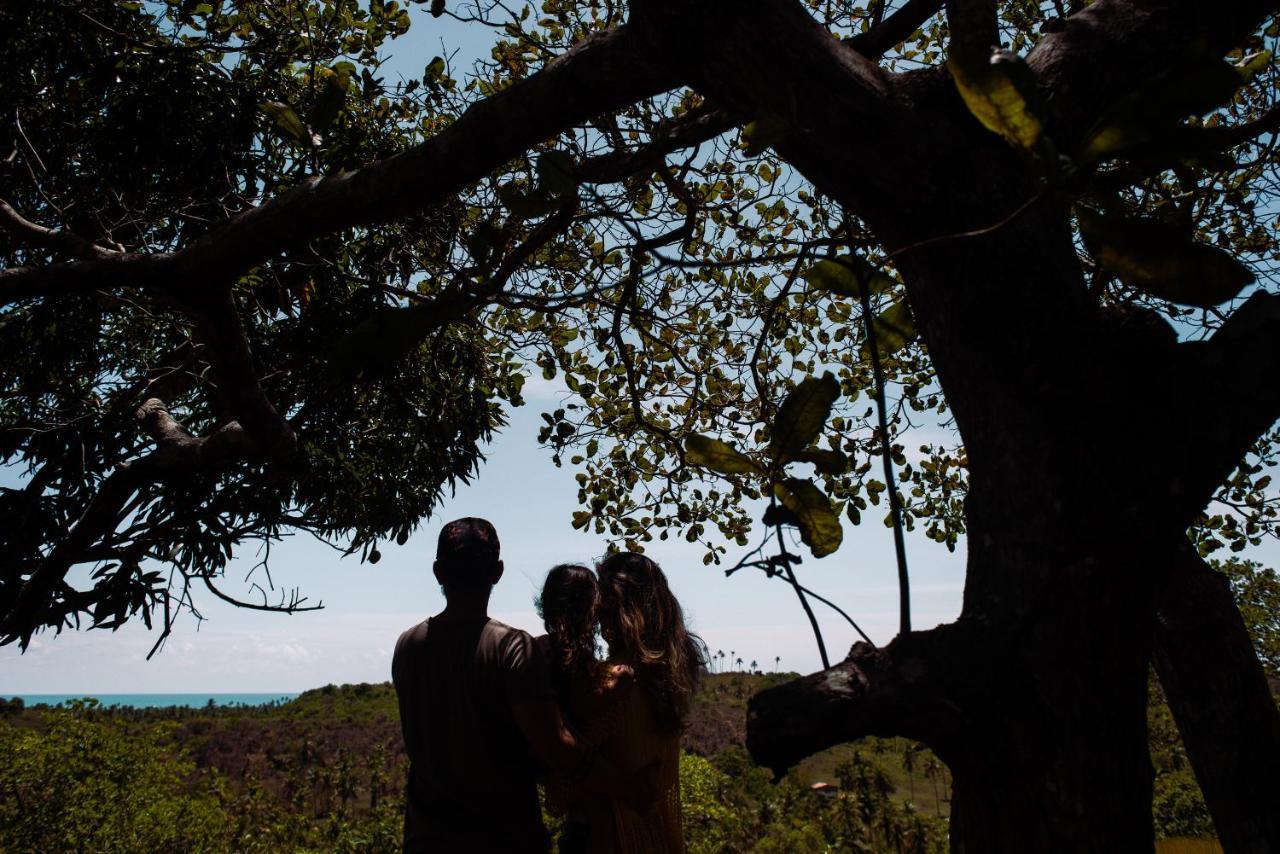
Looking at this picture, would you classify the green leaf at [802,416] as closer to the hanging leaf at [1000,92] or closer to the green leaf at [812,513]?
the green leaf at [812,513]

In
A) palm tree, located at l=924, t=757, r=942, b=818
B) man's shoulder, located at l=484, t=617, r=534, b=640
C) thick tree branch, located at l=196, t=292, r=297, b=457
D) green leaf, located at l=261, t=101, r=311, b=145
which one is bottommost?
palm tree, located at l=924, t=757, r=942, b=818

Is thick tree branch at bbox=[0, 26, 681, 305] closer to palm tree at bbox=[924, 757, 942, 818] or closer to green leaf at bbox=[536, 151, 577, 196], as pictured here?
green leaf at bbox=[536, 151, 577, 196]

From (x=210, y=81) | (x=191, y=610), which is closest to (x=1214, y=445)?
(x=191, y=610)

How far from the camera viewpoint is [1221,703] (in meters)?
2.04

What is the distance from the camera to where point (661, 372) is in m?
4.58

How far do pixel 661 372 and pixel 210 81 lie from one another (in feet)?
10.9

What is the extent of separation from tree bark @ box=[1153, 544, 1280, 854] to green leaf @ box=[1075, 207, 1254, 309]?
1491mm

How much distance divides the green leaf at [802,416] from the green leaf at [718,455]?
42mm

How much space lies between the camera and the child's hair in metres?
2.49

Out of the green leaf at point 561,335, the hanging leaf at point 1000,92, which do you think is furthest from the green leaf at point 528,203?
the green leaf at point 561,335

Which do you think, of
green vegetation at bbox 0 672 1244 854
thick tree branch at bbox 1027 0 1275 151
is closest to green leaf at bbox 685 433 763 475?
thick tree branch at bbox 1027 0 1275 151

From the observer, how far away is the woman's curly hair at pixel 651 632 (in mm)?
2449

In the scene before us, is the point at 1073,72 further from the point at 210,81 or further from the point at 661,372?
the point at 210,81

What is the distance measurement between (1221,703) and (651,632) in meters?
1.54
